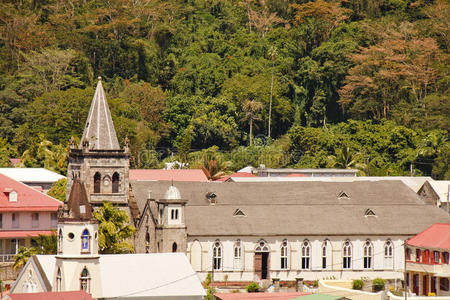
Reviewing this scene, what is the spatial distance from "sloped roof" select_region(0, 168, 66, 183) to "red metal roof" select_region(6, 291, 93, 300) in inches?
2089

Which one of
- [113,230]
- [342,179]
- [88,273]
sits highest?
[342,179]

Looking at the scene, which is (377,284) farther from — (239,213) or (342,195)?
(239,213)

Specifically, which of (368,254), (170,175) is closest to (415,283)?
(368,254)

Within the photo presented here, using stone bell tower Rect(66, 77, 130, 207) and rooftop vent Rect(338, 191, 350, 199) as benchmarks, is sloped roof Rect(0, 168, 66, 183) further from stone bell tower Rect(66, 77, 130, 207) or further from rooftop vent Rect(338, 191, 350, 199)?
rooftop vent Rect(338, 191, 350, 199)

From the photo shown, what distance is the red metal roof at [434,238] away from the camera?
300ft

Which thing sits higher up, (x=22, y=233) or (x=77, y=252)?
(x=77, y=252)

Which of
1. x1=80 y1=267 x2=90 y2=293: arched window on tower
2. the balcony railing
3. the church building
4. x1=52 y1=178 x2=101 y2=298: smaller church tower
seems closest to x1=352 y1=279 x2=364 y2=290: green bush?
the church building

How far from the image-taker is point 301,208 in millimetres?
100750

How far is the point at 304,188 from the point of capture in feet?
349

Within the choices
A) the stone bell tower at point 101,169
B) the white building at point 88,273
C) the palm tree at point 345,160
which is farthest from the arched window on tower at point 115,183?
the palm tree at point 345,160

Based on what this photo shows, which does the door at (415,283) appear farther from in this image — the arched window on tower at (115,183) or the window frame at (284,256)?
the arched window on tower at (115,183)

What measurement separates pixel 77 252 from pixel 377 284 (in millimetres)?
31913

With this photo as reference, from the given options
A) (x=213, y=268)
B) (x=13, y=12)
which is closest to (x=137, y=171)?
(x=213, y=268)

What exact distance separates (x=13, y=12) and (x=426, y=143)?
68.9 metres
